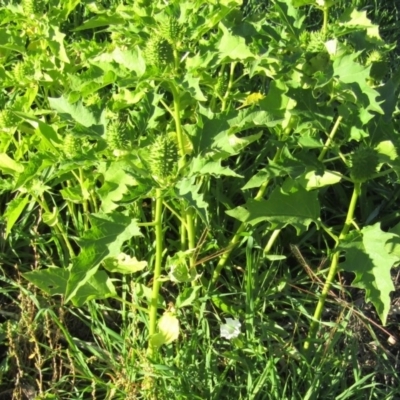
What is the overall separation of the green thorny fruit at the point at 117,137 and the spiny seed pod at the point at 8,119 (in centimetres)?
45

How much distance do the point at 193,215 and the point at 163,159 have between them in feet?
1.39

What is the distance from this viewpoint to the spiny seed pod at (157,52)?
166 centimetres

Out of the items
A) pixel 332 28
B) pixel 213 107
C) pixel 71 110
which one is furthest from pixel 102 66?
pixel 332 28

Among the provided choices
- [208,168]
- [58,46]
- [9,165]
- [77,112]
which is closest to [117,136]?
[77,112]

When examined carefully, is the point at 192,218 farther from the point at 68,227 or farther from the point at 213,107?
the point at 68,227

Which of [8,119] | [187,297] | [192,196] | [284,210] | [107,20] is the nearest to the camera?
[192,196]

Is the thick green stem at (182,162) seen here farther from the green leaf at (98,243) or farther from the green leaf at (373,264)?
the green leaf at (373,264)

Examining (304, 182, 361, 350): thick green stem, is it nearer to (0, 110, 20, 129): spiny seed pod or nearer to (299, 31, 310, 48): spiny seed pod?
(299, 31, 310, 48): spiny seed pod

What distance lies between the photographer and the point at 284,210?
5.53 feet

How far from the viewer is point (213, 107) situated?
207 centimetres

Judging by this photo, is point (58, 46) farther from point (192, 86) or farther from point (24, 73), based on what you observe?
point (192, 86)

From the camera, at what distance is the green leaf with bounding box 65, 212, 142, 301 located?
1521 mm

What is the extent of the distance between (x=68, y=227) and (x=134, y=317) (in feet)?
1.52

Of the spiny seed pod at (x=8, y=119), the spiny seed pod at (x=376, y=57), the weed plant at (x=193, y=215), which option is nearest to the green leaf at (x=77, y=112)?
the weed plant at (x=193, y=215)
